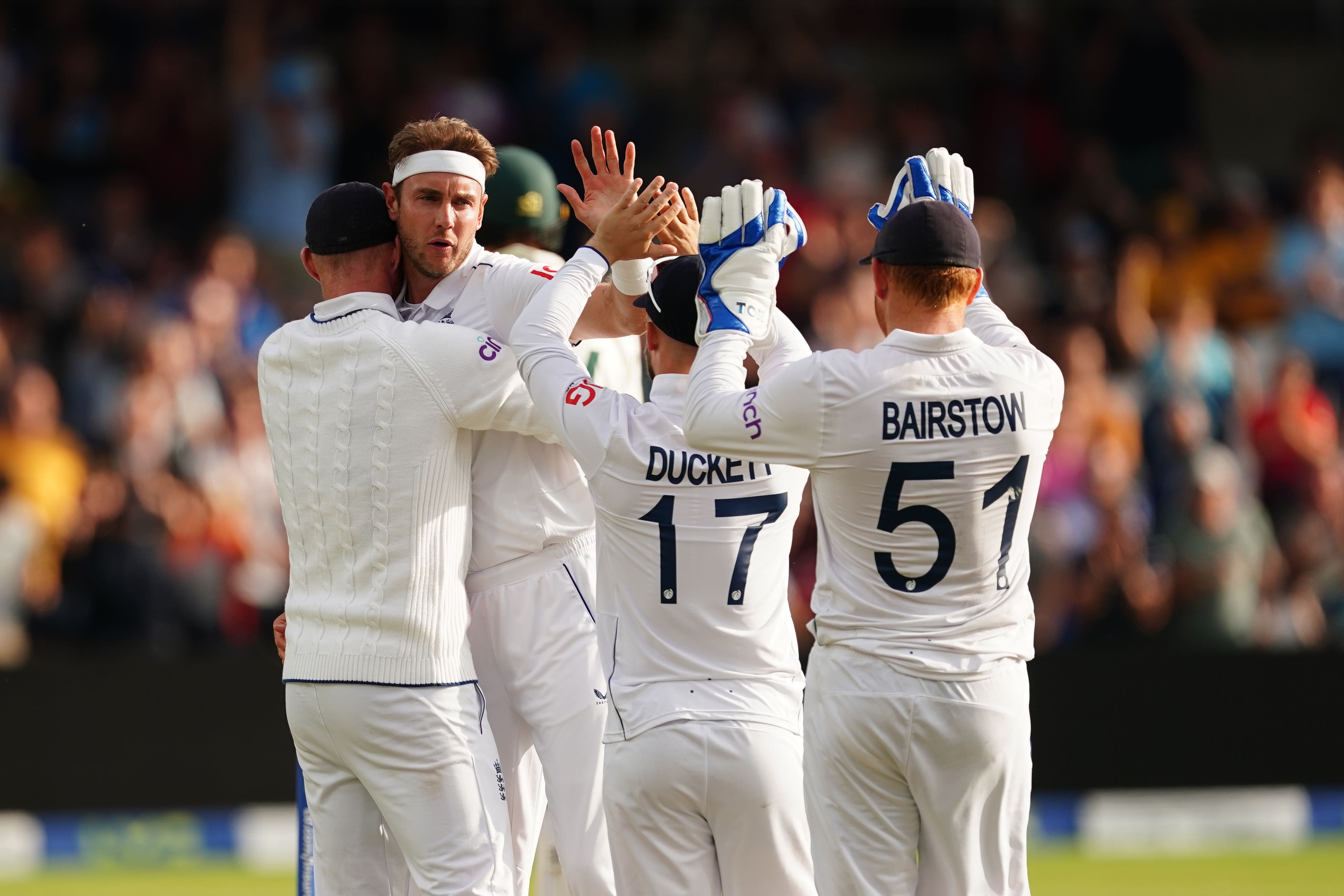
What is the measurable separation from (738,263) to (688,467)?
0.57 m

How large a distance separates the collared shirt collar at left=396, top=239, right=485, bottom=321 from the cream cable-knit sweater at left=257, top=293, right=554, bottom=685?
0.24 meters

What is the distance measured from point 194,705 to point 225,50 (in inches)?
243

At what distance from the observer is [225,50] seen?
44.9 ft

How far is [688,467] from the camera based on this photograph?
15.6ft

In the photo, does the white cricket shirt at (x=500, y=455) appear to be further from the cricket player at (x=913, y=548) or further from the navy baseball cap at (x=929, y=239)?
the navy baseball cap at (x=929, y=239)

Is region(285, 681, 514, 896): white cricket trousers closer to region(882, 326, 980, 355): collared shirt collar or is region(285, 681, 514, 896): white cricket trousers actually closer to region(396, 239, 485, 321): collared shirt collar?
region(396, 239, 485, 321): collared shirt collar

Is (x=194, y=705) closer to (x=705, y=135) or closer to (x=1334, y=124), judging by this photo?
(x=705, y=135)

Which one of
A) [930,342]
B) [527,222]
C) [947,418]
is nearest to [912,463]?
[947,418]

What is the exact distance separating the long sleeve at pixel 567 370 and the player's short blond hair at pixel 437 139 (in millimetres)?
540

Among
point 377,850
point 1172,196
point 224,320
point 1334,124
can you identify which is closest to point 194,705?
point 224,320

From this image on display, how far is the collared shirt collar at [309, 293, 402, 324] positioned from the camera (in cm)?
511

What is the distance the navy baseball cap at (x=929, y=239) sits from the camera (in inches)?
179

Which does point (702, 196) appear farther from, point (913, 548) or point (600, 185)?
point (913, 548)

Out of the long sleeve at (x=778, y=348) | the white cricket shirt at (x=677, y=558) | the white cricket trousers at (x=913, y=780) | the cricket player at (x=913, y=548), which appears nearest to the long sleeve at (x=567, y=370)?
the white cricket shirt at (x=677, y=558)
